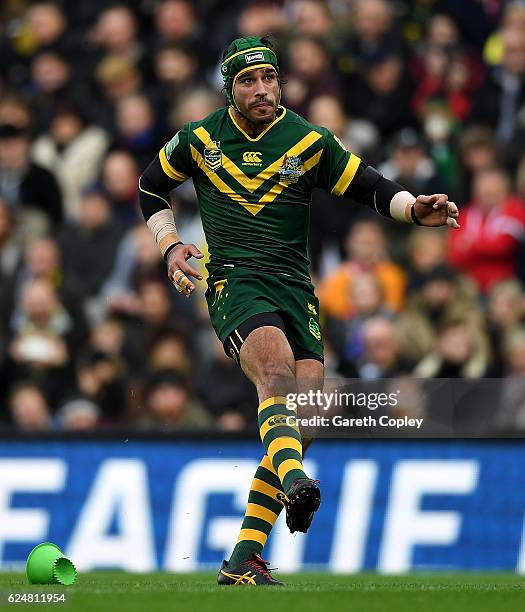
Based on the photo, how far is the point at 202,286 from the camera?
14.9 metres

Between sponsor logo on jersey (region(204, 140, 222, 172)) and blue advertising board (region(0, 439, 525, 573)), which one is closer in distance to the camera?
sponsor logo on jersey (region(204, 140, 222, 172))

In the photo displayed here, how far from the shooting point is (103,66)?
17016 mm

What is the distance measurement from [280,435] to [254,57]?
6.73 ft

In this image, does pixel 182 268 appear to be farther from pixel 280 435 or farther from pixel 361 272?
pixel 361 272

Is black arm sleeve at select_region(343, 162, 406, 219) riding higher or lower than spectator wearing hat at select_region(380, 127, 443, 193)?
lower

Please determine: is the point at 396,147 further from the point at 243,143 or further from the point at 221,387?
the point at 243,143

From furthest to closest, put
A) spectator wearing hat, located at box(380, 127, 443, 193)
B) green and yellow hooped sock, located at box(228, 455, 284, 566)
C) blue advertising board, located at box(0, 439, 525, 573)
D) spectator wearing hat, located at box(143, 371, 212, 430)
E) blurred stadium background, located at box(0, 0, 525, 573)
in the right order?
spectator wearing hat, located at box(380, 127, 443, 193) < spectator wearing hat, located at box(143, 371, 212, 430) < blurred stadium background, located at box(0, 0, 525, 573) < blue advertising board, located at box(0, 439, 525, 573) < green and yellow hooped sock, located at box(228, 455, 284, 566)

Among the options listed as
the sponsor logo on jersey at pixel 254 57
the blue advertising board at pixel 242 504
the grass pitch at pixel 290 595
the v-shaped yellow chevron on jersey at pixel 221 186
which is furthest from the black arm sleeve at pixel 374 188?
the blue advertising board at pixel 242 504

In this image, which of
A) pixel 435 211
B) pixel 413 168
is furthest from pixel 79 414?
pixel 435 211

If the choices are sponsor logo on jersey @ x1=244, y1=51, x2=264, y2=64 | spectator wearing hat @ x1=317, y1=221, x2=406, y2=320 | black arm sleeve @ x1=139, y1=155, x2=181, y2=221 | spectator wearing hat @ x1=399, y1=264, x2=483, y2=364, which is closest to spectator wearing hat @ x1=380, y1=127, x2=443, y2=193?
spectator wearing hat @ x1=317, y1=221, x2=406, y2=320

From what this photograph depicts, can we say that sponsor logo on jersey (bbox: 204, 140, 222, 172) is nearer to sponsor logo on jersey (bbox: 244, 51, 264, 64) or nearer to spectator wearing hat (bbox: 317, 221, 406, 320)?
sponsor logo on jersey (bbox: 244, 51, 264, 64)

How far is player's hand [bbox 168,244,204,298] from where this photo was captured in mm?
8656

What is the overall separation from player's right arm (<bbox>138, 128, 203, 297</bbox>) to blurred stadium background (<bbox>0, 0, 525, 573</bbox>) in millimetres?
2944

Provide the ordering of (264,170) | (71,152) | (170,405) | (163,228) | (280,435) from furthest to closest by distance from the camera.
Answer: (71,152) < (170,405) < (163,228) < (264,170) < (280,435)
